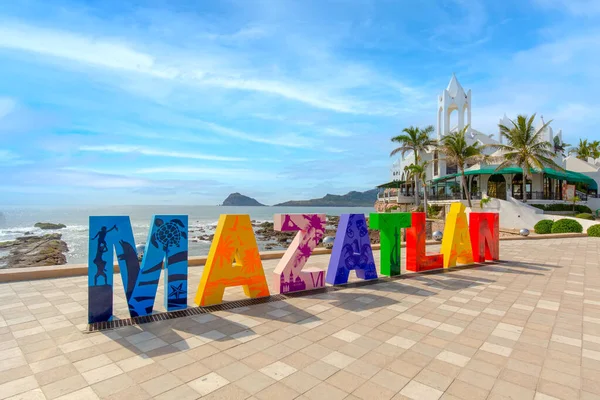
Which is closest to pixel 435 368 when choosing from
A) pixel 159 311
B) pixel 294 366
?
pixel 294 366

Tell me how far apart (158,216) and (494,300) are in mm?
8010

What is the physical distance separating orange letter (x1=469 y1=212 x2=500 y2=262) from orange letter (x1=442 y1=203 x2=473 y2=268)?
73cm

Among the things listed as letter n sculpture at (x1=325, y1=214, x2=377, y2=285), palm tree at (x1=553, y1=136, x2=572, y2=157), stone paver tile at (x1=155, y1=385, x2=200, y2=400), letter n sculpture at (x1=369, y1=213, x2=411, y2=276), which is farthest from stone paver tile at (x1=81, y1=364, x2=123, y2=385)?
palm tree at (x1=553, y1=136, x2=572, y2=157)

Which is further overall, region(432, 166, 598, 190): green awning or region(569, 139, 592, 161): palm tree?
region(569, 139, 592, 161): palm tree

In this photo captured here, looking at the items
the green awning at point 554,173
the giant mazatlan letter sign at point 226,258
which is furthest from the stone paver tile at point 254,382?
the green awning at point 554,173

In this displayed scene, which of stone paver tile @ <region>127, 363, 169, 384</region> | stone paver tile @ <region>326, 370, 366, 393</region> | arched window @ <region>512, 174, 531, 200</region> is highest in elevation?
arched window @ <region>512, 174, 531, 200</region>

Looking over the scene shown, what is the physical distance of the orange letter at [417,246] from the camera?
35.3 feet

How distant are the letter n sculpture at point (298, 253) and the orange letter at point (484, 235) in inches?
289

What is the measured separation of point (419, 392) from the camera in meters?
4.10

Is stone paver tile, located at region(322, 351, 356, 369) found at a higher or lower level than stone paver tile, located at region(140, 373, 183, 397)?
lower

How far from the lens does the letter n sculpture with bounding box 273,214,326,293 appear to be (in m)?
8.26

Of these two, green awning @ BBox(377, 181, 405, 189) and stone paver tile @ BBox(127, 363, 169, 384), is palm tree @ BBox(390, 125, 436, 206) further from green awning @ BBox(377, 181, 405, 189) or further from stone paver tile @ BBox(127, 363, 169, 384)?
stone paver tile @ BBox(127, 363, 169, 384)

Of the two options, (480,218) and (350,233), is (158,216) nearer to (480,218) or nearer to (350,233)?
(350,233)

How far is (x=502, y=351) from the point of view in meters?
5.29
